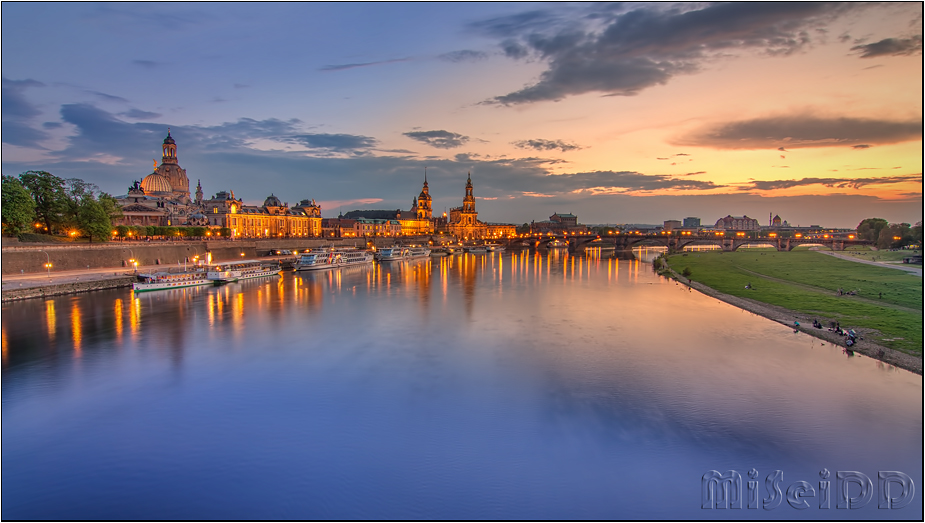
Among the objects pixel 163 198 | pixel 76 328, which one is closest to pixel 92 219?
pixel 76 328

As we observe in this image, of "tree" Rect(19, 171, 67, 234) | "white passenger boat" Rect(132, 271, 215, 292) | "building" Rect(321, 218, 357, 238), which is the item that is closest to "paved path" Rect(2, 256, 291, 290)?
"white passenger boat" Rect(132, 271, 215, 292)

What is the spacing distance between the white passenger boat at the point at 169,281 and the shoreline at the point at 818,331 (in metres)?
42.4

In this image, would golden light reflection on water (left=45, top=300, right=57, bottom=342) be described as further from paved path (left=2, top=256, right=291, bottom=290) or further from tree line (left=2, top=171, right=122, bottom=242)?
tree line (left=2, top=171, right=122, bottom=242)

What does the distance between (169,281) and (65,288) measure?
6.89 metres

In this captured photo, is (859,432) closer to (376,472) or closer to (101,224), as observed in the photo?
(376,472)

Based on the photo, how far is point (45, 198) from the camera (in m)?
47.9

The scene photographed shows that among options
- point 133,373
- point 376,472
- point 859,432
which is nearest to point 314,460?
point 376,472

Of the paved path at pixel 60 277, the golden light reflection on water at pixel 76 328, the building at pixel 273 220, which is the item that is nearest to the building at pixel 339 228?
the building at pixel 273 220

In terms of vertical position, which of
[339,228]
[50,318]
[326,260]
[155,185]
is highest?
[155,185]

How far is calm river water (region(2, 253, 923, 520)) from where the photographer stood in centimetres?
988

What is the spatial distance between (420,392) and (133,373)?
36.3 ft

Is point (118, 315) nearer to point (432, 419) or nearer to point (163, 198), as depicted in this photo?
point (432, 419)

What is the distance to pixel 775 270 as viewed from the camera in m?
49.2

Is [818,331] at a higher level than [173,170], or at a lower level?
lower
